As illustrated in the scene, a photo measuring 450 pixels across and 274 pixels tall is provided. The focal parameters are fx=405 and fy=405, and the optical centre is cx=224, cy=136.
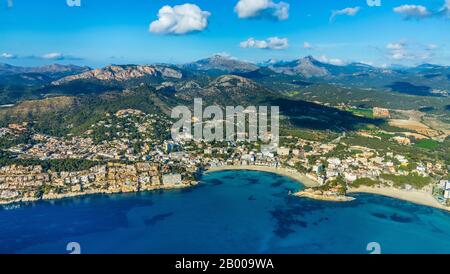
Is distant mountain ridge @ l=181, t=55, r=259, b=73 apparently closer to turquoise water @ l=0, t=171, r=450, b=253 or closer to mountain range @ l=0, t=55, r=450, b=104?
mountain range @ l=0, t=55, r=450, b=104

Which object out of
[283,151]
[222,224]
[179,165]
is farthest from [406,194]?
[179,165]

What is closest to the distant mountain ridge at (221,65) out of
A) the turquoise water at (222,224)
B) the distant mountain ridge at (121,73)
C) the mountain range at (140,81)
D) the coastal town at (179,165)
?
the mountain range at (140,81)

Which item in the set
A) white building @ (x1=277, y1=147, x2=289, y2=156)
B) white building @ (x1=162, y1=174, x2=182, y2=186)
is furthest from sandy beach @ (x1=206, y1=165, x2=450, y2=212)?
white building @ (x1=162, y1=174, x2=182, y2=186)

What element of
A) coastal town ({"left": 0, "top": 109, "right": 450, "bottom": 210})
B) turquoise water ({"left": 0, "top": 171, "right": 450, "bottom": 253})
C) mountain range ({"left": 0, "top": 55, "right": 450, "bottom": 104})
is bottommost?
turquoise water ({"left": 0, "top": 171, "right": 450, "bottom": 253})

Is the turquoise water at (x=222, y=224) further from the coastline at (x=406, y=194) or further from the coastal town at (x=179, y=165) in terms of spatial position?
the coastal town at (x=179, y=165)
